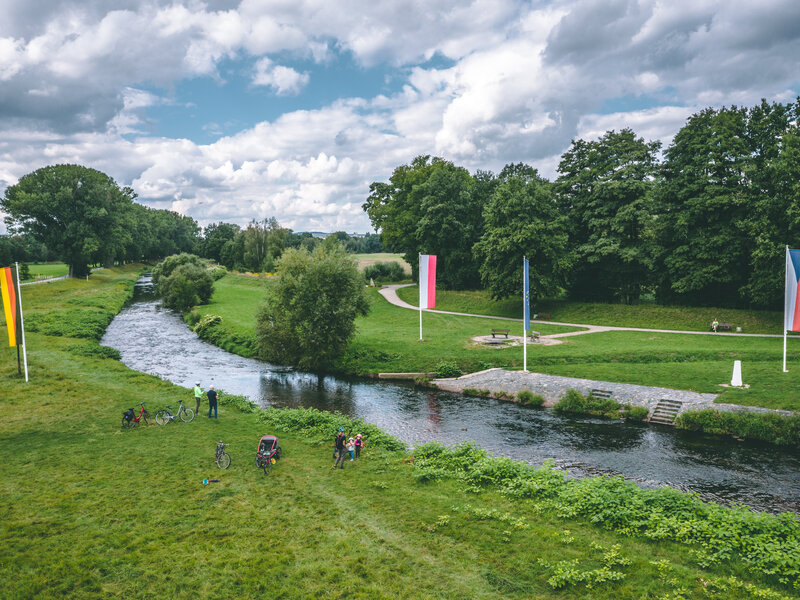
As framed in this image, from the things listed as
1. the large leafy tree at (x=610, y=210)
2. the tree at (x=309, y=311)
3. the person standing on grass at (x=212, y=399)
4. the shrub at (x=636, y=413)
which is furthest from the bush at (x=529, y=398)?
the large leafy tree at (x=610, y=210)

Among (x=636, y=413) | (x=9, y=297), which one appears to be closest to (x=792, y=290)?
(x=636, y=413)

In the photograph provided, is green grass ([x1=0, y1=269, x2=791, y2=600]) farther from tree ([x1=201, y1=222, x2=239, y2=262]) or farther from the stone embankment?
tree ([x1=201, y1=222, x2=239, y2=262])

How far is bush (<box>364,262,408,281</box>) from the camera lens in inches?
3738

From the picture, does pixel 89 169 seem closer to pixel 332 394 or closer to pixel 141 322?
pixel 141 322

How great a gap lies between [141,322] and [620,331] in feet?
199

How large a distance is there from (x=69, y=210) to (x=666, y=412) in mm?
98795

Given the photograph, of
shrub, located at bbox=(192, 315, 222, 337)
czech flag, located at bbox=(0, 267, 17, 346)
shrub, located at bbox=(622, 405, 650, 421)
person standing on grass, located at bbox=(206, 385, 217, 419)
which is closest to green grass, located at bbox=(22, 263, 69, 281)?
shrub, located at bbox=(192, 315, 222, 337)

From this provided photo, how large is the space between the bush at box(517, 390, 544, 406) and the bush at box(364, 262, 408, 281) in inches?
2520

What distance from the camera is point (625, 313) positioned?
54219mm

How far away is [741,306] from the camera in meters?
52.1

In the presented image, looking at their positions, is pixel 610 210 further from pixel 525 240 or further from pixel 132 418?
pixel 132 418

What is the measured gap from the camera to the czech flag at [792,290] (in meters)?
27.8

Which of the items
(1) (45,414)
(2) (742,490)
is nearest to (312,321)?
(1) (45,414)

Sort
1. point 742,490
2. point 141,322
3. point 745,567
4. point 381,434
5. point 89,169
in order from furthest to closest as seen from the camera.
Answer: point 89,169, point 141,322, point 381,434, point 742,490, point 745,567
